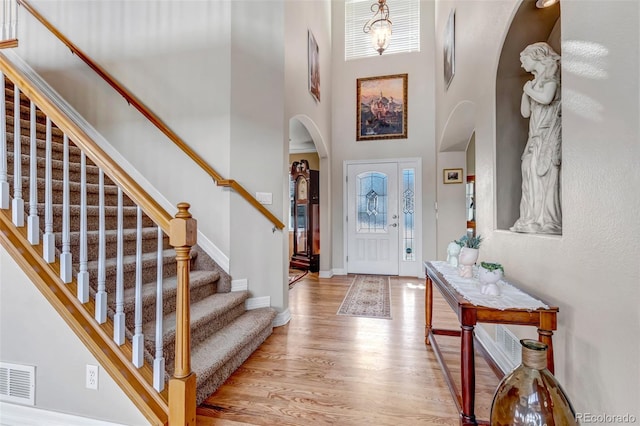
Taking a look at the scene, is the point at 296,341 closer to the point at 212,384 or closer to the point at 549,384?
the point at 212,384

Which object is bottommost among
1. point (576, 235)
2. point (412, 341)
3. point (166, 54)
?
point (412, 341)

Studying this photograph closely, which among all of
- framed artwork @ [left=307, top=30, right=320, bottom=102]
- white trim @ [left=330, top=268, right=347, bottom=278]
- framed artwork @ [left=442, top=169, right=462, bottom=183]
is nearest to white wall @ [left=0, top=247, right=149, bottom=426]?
framed artwork @ [left=307, top=30, right=320, bottom=102]

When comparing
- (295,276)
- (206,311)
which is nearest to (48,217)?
(206,311)

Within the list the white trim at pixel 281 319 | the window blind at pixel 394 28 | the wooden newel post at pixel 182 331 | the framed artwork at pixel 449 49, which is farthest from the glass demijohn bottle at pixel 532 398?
the window blind at pixel 394 28

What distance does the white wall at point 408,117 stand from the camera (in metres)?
5.44

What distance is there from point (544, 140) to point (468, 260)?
0.86 meters

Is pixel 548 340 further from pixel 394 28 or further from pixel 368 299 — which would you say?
pixel 394 28

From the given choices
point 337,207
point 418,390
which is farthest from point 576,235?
point 337,207

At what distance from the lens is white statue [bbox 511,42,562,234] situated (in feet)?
5.66

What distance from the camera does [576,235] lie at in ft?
4.65

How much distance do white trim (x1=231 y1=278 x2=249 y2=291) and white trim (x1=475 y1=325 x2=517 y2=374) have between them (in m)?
2.16

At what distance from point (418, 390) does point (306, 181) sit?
4.57 meters

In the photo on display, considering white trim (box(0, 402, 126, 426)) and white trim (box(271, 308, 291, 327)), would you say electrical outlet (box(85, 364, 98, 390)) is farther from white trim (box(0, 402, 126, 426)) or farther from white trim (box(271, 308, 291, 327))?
white trim (box(271, 308, 291, 327))

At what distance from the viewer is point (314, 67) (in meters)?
4.56
